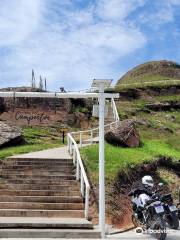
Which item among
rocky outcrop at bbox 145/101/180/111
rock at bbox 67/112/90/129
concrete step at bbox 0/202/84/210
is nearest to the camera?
concrete step at bbox 0/202/84/210

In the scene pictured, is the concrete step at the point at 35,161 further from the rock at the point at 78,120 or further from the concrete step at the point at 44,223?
the rock at the point at 78,120

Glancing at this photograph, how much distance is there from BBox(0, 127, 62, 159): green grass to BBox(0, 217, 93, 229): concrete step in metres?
7.19

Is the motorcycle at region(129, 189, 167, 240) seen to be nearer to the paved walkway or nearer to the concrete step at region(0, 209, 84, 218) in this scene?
the concrete step at region(0, 209, 84, 218)

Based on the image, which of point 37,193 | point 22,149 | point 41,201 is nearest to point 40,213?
point 41,201

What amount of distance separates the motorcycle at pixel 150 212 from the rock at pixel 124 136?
8921 millimetres

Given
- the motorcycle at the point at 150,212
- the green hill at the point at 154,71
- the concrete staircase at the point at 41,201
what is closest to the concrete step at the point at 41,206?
the concrete staircase at the point at 41,201

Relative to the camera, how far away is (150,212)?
1241cm

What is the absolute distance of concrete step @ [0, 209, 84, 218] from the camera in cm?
1479

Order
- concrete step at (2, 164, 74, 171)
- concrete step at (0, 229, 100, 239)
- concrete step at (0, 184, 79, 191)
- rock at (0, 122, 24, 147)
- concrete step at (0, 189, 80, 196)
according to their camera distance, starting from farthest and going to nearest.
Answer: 1. rock at (0, 122, 24, 147)
2. concrete step at (2, 164, 74, 171)
3. concrete step at (0, 184, 79, 191)
4. concrete step at (0, 189, 80, 196)
5. concrete step at (0, 229, 100, 239)

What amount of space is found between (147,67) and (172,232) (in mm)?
51107

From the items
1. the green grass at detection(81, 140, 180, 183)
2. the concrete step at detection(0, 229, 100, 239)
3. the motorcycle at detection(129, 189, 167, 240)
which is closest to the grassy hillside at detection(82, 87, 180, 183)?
the green grass at detection(81, 140, 180, 183)

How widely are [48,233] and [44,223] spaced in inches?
23.2

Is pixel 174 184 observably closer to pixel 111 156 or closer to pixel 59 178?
pixel 111 156

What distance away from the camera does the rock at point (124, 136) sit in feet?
72.8
